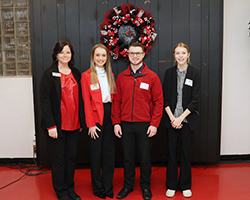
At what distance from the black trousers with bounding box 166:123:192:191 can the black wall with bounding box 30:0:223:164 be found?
0.77 meters

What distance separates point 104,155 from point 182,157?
82cm

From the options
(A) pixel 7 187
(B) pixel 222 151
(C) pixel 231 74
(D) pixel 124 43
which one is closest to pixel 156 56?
(D) pixel 124 43

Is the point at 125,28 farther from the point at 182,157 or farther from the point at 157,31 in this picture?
the point at 182,157

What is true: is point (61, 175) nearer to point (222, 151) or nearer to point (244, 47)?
point (222, 151)

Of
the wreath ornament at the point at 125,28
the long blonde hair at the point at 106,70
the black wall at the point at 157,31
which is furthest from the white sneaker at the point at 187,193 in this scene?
the wreath ornament at the point at 125,28

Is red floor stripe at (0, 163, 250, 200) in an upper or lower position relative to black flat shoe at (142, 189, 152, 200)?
lower

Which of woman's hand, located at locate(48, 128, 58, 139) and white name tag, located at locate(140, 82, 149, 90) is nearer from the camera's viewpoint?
woman's hand, located at locate(48, 128, 58, 139)

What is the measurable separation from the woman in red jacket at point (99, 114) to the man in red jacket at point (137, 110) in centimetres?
11

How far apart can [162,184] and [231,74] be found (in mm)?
1858

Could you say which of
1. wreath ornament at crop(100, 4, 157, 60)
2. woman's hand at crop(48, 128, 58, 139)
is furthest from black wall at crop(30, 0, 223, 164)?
woman's hand at crop(48, 128, 58, 139)

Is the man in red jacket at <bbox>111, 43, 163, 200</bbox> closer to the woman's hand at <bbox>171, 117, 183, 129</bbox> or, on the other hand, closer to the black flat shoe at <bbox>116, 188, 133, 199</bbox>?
the black flat shoe at <bbox>116, 188, 133, 199</bbox>

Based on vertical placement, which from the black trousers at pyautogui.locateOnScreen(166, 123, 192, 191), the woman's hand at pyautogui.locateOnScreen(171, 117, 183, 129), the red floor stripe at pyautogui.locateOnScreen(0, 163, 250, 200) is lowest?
the red floor stripe at pyautogui.locateOnScreen(0, 163, 250, 200)

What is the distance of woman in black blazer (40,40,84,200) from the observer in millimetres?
2123

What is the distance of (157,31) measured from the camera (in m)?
2.97
